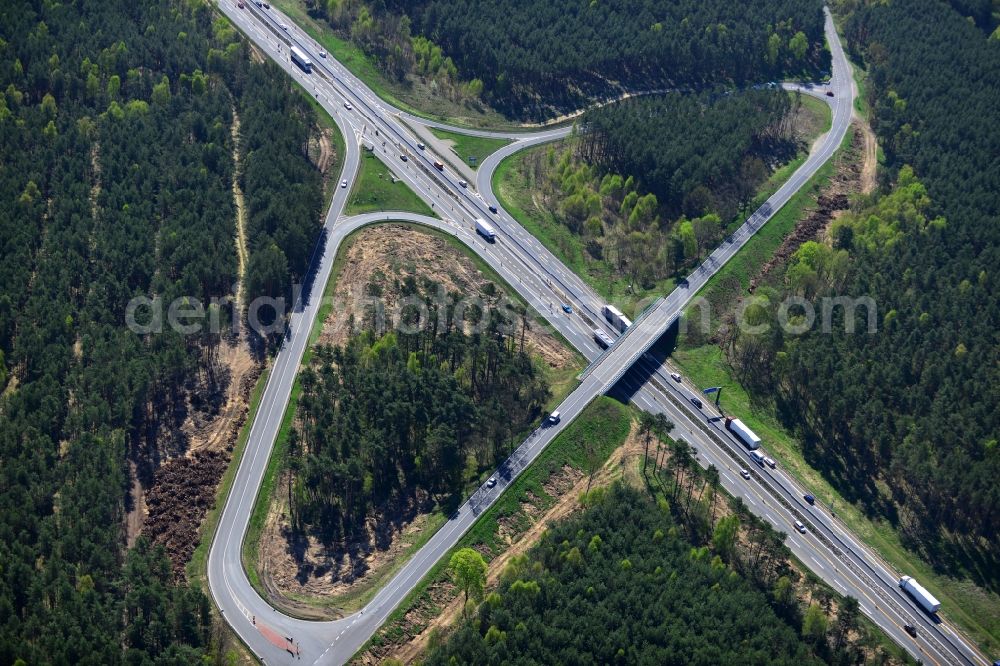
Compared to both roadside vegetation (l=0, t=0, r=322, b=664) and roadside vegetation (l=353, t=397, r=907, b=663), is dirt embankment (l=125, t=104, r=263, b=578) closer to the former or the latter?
roadside vegetation (l=0, t=0, r=322, b=664)

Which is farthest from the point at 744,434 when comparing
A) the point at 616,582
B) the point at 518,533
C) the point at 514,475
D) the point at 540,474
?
the point at 518,533

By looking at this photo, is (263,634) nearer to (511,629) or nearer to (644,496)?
(511,629)

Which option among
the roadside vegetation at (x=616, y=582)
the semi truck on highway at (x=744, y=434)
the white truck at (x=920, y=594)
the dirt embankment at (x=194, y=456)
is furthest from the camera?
the semi truck on highway at (x=744, y=434)

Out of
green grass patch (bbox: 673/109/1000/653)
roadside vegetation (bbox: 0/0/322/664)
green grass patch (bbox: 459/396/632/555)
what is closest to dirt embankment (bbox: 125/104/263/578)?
roadside vegetation (bbox: 0/0/322/664)

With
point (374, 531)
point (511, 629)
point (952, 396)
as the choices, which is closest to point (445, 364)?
point (374, 531)

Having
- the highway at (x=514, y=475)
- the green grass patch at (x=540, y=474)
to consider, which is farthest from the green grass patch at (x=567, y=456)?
the highway at (x=514, y=475)

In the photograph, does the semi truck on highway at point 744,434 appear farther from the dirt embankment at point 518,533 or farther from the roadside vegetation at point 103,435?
the roadside vegetation at point 103,435

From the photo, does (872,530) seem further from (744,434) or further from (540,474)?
(540,474)
